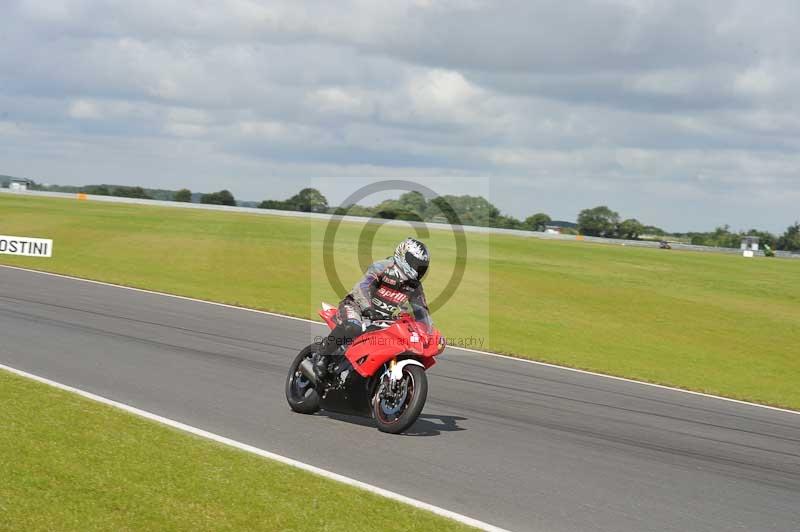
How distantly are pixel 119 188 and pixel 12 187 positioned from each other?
17113 millimetres

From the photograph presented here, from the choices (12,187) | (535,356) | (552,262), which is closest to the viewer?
(535,356)

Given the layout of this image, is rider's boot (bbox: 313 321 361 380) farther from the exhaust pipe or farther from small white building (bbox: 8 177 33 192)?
small white building (bbox: 8 177 33 192)

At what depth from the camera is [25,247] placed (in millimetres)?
34438

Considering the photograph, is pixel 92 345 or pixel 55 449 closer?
pixel 55 449

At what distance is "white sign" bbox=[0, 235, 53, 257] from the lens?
1323 inches

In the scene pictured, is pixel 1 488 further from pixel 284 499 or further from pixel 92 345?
pixel 92 345

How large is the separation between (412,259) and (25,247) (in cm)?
2958

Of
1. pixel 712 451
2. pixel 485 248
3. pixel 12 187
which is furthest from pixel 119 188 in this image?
pixel 712 451

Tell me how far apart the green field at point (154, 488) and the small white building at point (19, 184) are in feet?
290

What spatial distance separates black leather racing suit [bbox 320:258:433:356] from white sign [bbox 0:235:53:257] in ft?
88.7

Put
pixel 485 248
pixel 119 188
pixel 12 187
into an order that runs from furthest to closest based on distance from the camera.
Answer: pixel 119 188 < pixel 12 187 < pixel 485 248

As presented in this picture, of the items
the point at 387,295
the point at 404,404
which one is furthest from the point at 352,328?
the point at 404,404

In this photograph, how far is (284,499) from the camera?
627cm

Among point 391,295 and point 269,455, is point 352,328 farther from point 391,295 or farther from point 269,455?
point 269,455
